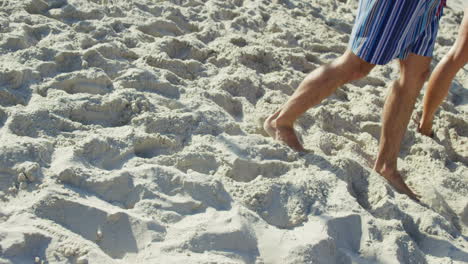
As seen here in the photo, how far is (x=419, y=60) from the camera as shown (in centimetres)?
265

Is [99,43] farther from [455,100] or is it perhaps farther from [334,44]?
[455,100]

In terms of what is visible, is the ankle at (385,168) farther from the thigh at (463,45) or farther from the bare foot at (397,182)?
the thigh at (463,45)

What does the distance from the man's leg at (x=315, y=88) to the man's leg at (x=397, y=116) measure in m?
0.22

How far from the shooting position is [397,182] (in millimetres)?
2686

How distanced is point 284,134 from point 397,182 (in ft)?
1.94

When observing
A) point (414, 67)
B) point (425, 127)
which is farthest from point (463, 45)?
point (414, 67)

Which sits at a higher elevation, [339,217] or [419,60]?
[419,60]

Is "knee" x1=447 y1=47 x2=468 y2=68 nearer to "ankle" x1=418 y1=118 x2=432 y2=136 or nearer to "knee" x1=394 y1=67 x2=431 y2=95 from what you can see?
"ankle" x1=418 y1=118 x2=432 y2=136

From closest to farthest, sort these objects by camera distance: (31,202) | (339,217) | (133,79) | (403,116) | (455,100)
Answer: (31,202)
(339,217)
(403,116)
(133,79)
(455,100)

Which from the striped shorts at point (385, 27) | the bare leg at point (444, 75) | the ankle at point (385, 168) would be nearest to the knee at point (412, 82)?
the striped shorts at point (385, 27)

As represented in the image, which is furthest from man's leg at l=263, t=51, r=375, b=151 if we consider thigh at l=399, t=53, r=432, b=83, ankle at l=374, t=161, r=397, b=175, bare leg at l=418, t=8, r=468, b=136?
bare leg at l=418, t=8, r=468, b=136

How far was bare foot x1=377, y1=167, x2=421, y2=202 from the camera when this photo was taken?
267 cm

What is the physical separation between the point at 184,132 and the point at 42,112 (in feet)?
2.13

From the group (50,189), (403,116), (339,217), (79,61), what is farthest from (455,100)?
(50,189)
